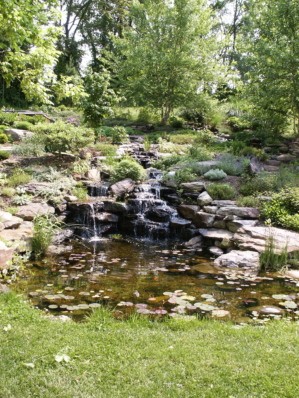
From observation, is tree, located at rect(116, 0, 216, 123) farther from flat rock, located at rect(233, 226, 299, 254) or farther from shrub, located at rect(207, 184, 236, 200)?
flat rock, located at rect(233, 226, 299, 254)

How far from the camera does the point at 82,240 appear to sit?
27.9ft

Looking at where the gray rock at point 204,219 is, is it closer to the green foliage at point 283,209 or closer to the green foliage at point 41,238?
the green foliage at point 283,209

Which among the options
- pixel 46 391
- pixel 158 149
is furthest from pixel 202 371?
pixel 158 149

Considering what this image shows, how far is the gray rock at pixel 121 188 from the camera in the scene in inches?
391

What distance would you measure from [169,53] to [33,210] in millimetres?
11927

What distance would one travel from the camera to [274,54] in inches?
463

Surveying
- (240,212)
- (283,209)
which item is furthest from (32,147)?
(283,209)

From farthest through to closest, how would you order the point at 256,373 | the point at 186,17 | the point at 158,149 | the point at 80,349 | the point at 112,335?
1. the point at 186,17
2. the point at 158,149
3. the point at 112,335
4. the point at 80,349
5. the point at 256,373

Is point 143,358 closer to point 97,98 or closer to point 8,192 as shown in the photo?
point 8,192

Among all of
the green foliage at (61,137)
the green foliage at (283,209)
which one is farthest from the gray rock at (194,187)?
the green foliage at (61,137)

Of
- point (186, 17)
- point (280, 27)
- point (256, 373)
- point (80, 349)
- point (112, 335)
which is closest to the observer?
point (256, 373)

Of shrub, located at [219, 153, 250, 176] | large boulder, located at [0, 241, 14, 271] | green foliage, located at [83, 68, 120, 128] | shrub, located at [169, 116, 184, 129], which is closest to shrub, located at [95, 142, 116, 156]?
green foliage, located at [83, 68, 120, 128]

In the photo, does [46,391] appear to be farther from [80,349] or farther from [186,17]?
[186,17]

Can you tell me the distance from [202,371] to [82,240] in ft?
19.2
